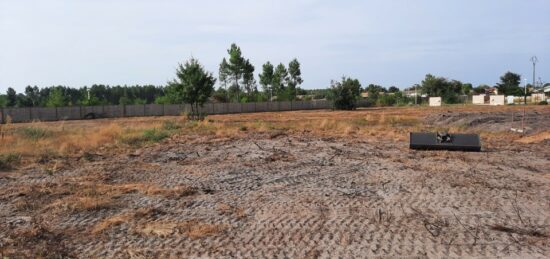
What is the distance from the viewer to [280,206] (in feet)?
28.2

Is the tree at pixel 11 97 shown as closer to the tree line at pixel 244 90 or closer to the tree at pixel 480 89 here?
the tree line at pixel 244 90

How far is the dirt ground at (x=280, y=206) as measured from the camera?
635 centimetres

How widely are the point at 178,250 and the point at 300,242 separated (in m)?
1.56

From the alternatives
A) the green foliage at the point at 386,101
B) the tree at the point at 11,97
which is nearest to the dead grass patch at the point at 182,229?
the green foliage at the point at 386,101

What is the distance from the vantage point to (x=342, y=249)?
20.5 ft

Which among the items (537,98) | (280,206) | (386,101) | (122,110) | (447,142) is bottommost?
(280,206)

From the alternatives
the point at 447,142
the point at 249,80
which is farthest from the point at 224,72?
the point at 447,142

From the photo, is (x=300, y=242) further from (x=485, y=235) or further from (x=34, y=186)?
(x=34, y=186)

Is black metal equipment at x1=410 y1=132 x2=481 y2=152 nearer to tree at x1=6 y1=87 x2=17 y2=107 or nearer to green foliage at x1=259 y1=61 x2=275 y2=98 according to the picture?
green foliage at x1=259 y1=61 x2=275 y2=98

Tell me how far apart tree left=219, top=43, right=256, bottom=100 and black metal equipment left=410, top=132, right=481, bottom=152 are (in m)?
62.8

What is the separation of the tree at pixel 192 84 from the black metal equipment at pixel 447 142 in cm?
2457

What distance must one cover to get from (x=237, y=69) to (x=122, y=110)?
2184cm

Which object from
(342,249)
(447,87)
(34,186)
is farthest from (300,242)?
(447,87)

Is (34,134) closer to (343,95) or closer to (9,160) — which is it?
(9,160)
